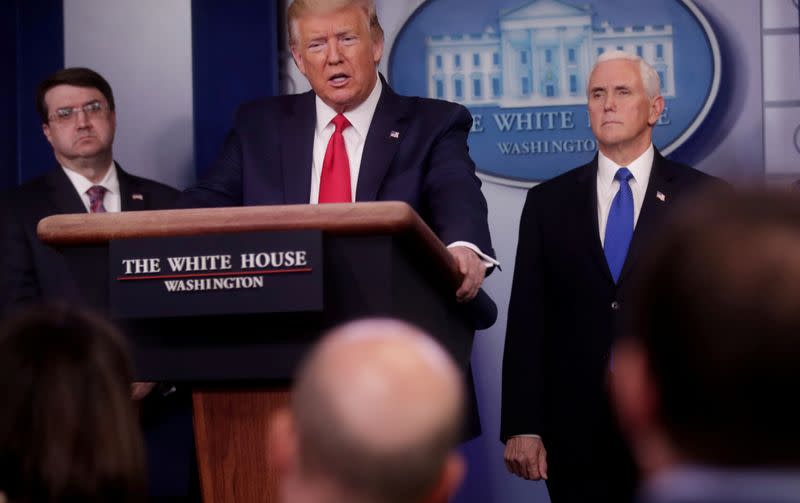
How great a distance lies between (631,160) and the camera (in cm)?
379

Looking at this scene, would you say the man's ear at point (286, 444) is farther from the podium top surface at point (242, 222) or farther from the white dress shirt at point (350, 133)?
the white dress shirt at point (350, 133)

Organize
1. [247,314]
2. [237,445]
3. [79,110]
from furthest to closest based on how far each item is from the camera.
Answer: [79,110]
[237,445]
[247,314]

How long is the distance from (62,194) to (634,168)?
2.00m

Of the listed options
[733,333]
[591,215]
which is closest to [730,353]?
[733,333]

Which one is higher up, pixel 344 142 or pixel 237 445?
pixel 344 142

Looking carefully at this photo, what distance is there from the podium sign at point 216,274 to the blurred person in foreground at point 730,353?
1.14 meters

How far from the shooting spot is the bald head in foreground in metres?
0.96

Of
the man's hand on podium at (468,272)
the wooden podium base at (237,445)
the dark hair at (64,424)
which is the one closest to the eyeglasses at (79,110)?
the man's hand on podium at (468,272)

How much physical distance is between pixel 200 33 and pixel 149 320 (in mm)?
2892

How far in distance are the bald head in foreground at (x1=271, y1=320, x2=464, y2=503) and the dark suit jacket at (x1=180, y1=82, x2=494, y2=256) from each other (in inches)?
68.4

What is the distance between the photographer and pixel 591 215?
12.2 ft

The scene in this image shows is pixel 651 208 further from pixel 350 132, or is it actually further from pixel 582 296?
pixel 350 132

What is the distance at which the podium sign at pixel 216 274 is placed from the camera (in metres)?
1.96

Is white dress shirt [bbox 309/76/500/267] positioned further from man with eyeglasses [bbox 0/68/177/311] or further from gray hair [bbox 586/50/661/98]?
man with eyeglasses [bbox 0/68/177/311]
